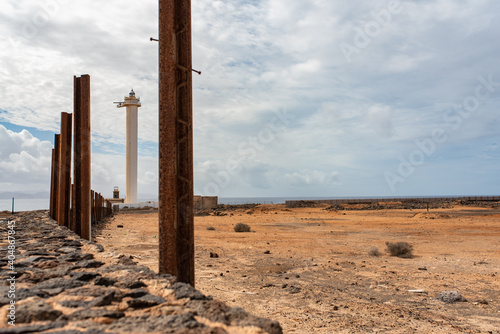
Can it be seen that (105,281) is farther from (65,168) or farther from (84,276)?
(65,168)

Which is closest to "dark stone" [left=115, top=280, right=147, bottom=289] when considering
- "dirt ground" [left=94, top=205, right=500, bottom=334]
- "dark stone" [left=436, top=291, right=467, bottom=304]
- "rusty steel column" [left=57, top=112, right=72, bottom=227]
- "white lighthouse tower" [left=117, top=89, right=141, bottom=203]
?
"dirt ground" [left=94, top=205, right=500, bottom=334]

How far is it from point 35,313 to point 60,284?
1104mm

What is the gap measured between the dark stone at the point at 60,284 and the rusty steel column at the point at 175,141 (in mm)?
1713

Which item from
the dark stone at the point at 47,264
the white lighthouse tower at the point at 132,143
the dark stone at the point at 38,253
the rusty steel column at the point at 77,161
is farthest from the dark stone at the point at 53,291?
the white lighthouse tower at the point at 132,143

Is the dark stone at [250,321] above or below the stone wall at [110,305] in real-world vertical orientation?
below

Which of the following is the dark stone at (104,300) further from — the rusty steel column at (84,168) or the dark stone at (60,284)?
the rusty steel column at (84,168)

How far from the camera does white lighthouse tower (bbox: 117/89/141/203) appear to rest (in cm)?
4547

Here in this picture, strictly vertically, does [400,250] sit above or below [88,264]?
below

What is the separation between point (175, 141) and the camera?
5.56 metres

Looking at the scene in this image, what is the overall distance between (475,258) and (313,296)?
23.4 ft

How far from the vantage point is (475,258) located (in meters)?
11.5

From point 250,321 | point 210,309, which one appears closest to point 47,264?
point 210,309

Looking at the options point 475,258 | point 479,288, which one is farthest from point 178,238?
point 475,258

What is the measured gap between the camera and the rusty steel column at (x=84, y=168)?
34.5ft
